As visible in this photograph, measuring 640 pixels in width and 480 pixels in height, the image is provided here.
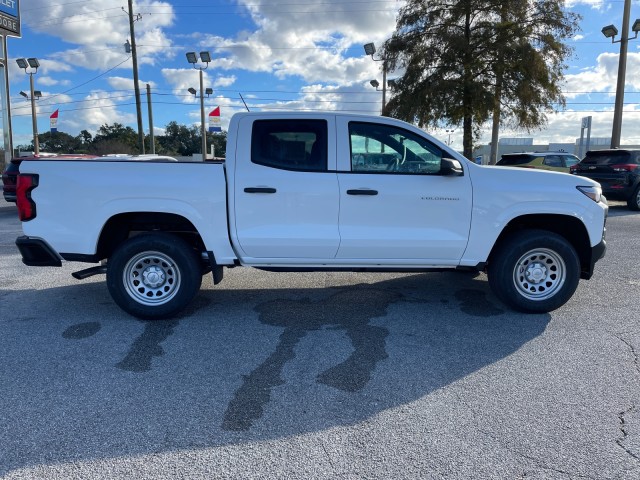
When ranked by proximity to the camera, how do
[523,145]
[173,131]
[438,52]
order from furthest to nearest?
[173,131]
[523,145]
[438,52]

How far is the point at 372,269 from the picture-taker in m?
5.04

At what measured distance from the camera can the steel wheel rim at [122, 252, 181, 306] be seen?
491 centimetres

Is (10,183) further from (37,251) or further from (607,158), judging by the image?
(607,158)

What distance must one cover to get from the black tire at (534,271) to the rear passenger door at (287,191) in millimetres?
1758

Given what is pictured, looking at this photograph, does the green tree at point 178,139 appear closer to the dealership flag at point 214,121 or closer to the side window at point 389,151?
the dealership flag at point 214,121

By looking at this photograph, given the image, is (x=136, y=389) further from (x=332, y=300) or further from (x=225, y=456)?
(x=332, y=300)

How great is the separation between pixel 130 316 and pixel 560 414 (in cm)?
409

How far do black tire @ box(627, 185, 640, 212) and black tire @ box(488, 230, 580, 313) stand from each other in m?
11.4

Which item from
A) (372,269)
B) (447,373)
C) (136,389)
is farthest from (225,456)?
(372,269)

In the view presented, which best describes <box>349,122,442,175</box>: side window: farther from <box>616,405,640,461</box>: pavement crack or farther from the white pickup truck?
→ <box>616,405,640,461</box>: pavement crack

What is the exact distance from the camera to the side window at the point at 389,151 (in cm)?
489

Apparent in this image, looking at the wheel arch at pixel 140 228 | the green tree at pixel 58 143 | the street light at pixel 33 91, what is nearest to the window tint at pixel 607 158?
the wheel arch at pixel 140 228

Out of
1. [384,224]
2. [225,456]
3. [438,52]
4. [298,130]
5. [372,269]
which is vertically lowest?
[225,456]

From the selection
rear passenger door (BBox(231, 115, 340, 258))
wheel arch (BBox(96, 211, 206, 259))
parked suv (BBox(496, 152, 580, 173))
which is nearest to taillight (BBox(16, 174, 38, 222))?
wheel arch (BBox(96, 211, 206, 259))
